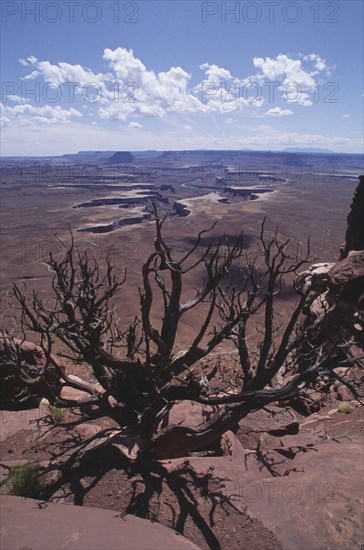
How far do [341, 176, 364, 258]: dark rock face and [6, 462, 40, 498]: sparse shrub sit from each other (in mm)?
16209

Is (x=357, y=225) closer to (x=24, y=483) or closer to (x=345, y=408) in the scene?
(x=345, y=408)

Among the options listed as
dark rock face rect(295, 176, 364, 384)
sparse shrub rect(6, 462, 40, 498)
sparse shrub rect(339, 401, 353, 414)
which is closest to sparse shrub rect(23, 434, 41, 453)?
sparse shrub rect(6, 462, 40, 498)

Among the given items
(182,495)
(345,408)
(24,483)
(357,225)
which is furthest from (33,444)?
(357,225)

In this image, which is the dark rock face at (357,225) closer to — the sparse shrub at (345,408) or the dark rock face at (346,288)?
the dark rock face at (346,288)

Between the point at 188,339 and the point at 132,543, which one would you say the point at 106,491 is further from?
the point at 188,339

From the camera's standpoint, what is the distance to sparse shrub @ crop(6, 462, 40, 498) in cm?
488

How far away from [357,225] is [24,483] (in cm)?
1695

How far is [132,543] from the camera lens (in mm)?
3787

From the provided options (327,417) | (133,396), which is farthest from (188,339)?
(133,396)

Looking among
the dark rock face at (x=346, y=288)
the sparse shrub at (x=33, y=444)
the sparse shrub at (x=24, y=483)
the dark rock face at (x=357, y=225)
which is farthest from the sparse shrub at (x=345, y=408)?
the dark rock face at (x=357, y=225)

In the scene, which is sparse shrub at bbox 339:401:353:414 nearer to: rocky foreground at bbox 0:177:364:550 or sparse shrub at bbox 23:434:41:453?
rocky foreground at bbox 0:177:364:550

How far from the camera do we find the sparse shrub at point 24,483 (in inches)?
192

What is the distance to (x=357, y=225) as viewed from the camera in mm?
17500

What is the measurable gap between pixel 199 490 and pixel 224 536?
0.75 m
